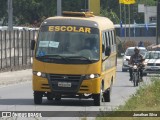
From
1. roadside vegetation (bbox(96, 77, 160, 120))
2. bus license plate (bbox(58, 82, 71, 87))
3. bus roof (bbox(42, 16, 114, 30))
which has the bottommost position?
roadside vegetation (bbox(96, 77, 160, 120))

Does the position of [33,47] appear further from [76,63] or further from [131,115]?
[131,115]

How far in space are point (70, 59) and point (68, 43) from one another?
55 cm

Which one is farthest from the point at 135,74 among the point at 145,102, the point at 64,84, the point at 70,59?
the point at 145,102

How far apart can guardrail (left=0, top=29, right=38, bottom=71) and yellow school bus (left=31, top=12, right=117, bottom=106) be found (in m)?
19.2

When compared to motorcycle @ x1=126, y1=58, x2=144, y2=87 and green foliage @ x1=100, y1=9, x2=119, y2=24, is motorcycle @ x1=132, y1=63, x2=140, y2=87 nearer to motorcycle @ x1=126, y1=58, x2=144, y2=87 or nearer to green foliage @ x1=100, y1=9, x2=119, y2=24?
motorcycle @ x1=126, y1=58, x2=144, y2=87

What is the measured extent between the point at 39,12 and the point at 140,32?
1282 cm

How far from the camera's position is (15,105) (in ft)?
73.3

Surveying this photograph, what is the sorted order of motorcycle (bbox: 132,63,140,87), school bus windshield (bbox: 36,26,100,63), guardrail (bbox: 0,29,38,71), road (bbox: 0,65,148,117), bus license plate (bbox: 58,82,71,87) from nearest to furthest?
road (bbox: 0,65,148,117) < bus license plate (bbox: 58,82,71,87) < school bus windshield (bbox: 36,26,100,63) < motorcycle (bbox: 132,63,140,87) < guardrail (bbox: 0,29,38,71)

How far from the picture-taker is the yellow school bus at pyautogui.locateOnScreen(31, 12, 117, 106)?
74.3 ft

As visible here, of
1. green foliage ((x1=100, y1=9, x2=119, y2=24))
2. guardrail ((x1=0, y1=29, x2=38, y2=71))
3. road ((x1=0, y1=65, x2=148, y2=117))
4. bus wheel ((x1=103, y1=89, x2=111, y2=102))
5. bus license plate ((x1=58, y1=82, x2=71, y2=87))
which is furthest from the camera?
green foliage ((x1=100, y1=9, x2=119, y2=24))

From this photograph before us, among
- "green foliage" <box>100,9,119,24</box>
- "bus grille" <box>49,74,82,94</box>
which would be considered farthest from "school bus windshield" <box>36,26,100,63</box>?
"green foliage" <box>100,9,119,24</box>

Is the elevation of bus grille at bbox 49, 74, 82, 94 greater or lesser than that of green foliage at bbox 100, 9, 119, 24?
greater

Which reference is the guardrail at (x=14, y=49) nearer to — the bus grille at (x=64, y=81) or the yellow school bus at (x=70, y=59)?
the yellow school bus at (x=70, y=59)

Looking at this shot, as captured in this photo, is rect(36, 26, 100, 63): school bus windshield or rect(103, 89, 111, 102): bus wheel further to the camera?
rect(103, 89, 111, 102): bus wheel
